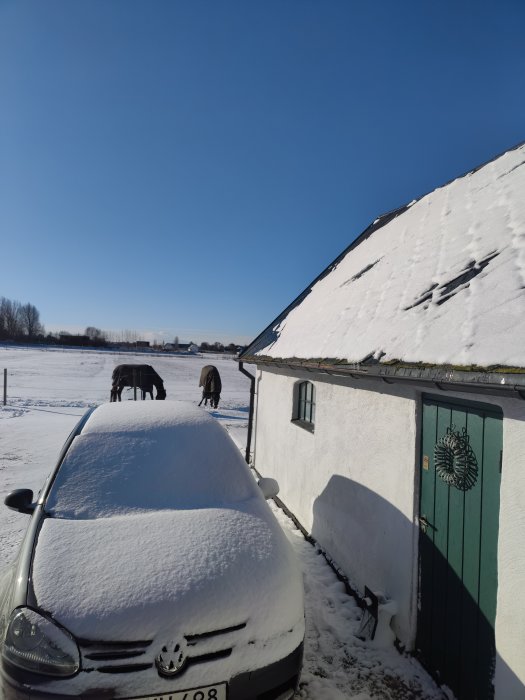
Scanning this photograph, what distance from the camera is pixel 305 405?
644 cm

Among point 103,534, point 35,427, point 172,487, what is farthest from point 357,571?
point 35,427

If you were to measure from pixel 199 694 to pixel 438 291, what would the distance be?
11.6 feet

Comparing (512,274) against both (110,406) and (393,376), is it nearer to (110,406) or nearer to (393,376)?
(393,376)

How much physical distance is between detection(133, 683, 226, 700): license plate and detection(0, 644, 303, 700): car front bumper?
0.03 m

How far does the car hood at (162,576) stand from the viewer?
7.18 feet

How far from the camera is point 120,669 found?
2113 mm

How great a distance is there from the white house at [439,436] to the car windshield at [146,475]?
1.39 metres

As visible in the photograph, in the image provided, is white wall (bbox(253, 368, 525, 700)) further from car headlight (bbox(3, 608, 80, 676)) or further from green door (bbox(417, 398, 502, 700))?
car headlight (bbox(3, 608, 80, 676))

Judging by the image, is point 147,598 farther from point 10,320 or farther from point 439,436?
point 10,320

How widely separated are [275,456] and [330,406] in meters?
2.57

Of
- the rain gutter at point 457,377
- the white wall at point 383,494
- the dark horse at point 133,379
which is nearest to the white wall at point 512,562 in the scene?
the white wall at point 383,494

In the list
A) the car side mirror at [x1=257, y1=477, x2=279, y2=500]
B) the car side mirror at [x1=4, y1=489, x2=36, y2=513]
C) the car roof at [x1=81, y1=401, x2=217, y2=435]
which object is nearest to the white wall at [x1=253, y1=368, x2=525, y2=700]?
the car side mirror at [x1=257, y1=477, x2=279, y2=500]

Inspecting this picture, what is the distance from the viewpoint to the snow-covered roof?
2.79m

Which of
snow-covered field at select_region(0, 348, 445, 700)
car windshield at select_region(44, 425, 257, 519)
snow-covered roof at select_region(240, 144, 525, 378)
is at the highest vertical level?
snow-covered roof at select_region(240, 144, 525, 378)
